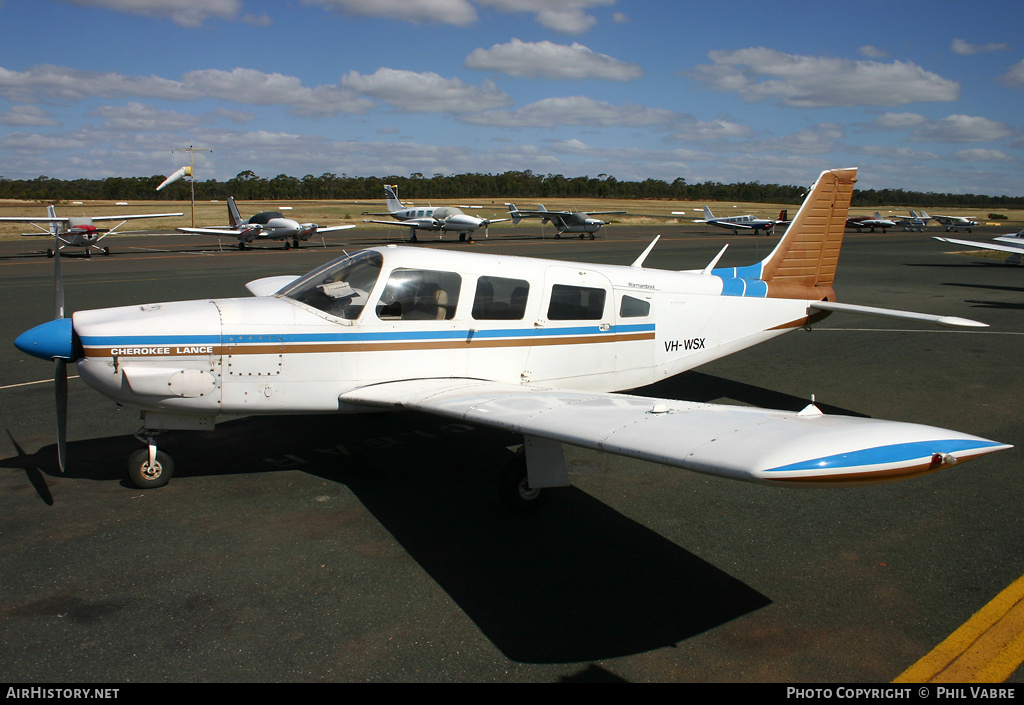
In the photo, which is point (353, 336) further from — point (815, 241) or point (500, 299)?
point (815, 241)

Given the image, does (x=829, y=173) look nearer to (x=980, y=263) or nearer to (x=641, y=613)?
(x=641, y=613)

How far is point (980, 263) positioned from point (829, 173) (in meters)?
29.4

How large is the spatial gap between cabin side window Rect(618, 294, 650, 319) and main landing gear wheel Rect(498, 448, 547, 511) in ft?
7.55

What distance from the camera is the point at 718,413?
15.1 ft

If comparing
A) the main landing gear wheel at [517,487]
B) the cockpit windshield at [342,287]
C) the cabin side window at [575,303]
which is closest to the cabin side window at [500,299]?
the cabin side window at [575,303]

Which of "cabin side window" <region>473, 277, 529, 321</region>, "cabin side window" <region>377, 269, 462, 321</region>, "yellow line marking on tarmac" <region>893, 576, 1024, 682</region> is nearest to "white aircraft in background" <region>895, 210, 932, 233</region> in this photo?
"cabin side window" <region>473, 277, 529, 321</region>

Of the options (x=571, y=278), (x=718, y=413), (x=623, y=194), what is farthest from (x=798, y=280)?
(x=623, y=194)

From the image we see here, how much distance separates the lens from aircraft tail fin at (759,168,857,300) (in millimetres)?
8992

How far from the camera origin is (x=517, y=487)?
18.5 ft

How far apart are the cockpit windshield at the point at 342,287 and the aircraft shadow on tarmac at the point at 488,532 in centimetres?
166

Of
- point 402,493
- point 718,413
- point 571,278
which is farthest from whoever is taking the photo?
point 571,278

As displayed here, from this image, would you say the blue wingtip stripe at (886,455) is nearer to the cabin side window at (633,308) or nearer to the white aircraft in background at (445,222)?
the cabin side window at (633,308)

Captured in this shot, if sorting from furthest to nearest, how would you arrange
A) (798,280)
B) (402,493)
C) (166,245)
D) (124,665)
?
(166,245) → (798,280) → (402,493) → (124,665)

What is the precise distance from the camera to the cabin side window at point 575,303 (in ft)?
22.6
